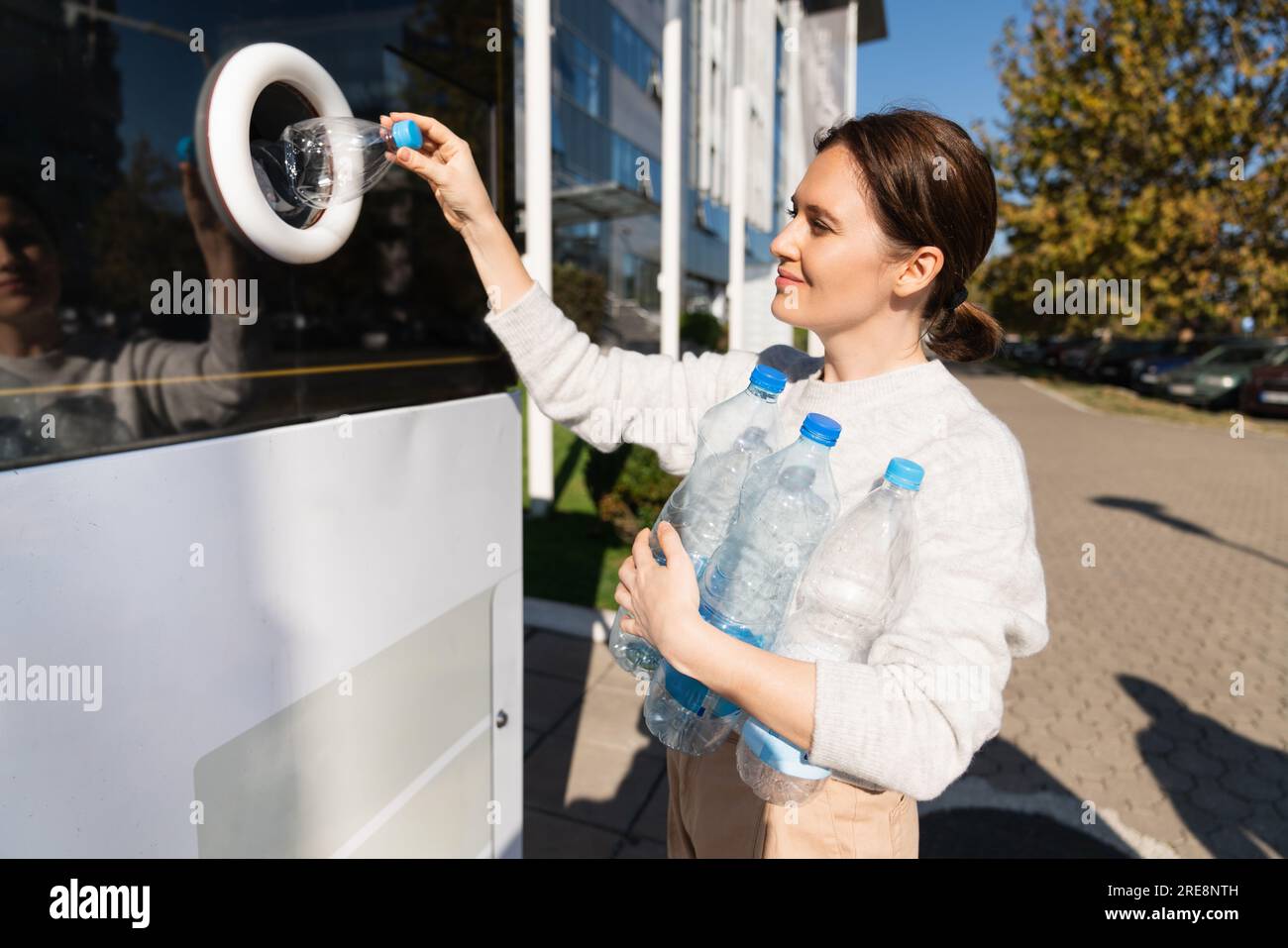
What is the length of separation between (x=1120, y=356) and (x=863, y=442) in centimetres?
3043

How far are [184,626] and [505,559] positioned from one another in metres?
1.09

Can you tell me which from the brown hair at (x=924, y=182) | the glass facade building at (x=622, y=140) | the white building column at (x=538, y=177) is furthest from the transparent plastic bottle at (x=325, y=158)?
the glass facade building at (x=622, y=140)

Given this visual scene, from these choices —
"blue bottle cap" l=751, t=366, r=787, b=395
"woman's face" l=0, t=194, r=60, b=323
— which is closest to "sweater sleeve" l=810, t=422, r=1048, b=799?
"blue bottle cap" l=751, t=366, r=787, b=395

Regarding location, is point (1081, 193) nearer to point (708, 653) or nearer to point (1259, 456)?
point (1259, 456)

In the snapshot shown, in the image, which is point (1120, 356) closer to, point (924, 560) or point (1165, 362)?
point (1165, 362)

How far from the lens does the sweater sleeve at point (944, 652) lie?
1.24 m

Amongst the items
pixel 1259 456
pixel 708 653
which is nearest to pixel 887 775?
pixel 708 653

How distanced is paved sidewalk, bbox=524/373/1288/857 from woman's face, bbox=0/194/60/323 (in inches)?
112

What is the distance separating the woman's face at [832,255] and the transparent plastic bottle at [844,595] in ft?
1.24

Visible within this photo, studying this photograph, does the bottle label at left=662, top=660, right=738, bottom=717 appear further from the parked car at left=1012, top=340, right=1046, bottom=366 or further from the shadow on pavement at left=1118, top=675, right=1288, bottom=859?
the parked car at left=1012, top=340, right=1046, bottom=366

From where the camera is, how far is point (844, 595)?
1.57 metres

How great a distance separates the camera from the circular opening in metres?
1.40

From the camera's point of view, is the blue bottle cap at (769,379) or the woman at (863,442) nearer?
the woman at (863,442)

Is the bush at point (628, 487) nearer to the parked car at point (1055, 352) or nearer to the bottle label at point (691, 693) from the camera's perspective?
the bottle label at point (691, 693)
